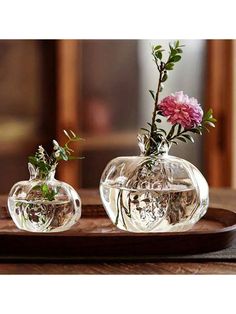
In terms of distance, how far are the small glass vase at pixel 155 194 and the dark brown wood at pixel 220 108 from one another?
1.48 metres

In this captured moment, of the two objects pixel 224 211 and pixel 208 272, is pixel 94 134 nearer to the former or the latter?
pixel 224 211

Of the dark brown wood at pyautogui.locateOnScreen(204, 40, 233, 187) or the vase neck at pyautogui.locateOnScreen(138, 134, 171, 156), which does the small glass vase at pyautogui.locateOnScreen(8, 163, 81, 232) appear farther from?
the dark brown wood at pyautogui.locateOnScreen(204, 40, 233, 187)

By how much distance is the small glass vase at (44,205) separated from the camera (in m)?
1.05

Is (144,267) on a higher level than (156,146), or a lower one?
lower

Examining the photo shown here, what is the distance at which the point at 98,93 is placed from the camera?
100.0 inches

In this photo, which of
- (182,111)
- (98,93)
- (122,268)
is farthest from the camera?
(98,93)

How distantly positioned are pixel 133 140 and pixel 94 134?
0.48 ft

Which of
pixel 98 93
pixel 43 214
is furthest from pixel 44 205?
pixel 98 93

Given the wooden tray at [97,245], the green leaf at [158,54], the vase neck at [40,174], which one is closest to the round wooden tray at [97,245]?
the wooden tray at [97,245]

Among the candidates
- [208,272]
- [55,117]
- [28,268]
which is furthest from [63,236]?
[55,117]

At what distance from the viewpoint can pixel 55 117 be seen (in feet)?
8.35

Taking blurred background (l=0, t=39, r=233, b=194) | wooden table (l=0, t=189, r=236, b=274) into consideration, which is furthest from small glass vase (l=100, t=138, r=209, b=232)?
blurred background (l=0, t=39, r=233, b=194)

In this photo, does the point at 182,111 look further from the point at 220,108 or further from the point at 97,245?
the point at 220,108

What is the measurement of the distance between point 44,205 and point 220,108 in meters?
1.59
